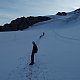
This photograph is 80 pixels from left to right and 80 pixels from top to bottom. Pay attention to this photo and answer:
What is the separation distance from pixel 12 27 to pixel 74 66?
2938 inches

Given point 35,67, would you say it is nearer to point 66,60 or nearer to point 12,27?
point 66,60

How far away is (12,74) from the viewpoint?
16844 millimetres

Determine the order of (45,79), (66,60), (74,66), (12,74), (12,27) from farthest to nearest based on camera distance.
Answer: (12,27) → (66,60) → (74,66) → (12,74) → (45,79)

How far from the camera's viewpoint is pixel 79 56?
21.2 metres

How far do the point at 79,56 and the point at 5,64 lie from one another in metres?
5.82

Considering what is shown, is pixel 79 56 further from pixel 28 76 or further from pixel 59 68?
pixel 28 76

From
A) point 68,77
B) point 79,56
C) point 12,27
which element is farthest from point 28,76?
point 12,27

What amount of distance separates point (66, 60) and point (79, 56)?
148 cm

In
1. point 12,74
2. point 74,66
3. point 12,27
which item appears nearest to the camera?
point 12,74

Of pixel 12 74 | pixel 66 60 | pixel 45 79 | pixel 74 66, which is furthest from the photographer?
pixel 66 60

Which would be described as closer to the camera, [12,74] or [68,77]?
[68,77]

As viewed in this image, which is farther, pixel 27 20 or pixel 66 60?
pixel 27 20

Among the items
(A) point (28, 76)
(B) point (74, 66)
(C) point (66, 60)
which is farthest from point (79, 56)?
(A) point (28, 76)

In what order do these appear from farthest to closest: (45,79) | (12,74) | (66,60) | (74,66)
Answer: (66,60)
(74,66)
(12,74)
(45,79)
